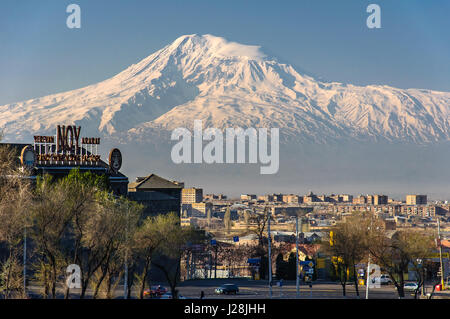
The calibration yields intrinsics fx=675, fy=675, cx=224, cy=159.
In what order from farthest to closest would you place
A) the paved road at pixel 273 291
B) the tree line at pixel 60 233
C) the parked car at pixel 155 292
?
the paved road at pixel 273 291 < the parked car at pixel 155 292 < the tree line at pixel 60 233

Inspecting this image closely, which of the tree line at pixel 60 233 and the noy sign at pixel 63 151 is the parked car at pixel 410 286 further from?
the noy sign at pixel 63 151

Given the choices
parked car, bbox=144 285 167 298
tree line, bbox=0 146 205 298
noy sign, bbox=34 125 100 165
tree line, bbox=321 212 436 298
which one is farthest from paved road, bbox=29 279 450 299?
noy sign, bbox=34 125 100 165

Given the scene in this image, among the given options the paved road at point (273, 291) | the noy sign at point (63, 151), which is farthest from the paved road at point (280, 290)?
the noy sign at point (63, 151)

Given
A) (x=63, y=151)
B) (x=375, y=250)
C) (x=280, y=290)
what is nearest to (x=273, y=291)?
(x=280, y=290)

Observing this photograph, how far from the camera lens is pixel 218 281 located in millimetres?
90000

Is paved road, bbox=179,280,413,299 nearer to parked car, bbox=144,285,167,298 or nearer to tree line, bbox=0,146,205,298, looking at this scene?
parked car, bbox=144,285,167,298

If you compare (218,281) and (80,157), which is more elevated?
(80,157)

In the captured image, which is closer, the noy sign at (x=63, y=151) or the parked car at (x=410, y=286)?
the parked car at (x=410, y=286)
